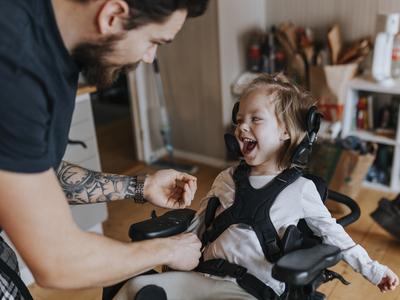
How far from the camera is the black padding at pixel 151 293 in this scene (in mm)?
1116

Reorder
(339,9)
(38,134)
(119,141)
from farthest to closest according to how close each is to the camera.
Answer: (119,141), (339,9), (38,134)

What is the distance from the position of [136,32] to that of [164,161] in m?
2.51

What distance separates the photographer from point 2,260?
1.09 m

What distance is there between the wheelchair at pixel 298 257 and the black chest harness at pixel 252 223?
0.21 ft

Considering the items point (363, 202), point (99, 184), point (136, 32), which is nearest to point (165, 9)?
point (136, 32)

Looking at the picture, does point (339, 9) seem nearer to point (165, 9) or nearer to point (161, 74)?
point (161, 74)

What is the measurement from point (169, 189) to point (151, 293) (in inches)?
10.9

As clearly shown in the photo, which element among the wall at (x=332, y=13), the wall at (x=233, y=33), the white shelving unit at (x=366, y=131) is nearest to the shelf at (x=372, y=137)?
the white shelving unit at (x=366, y=131)

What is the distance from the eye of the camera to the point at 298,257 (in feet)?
3.35

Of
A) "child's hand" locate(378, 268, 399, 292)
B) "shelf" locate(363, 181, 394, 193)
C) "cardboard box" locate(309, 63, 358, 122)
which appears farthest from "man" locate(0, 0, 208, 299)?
"shelf" locate(363, 181, 394, 193)

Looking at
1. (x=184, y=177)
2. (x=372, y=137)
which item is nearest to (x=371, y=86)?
(x=372, y=137)

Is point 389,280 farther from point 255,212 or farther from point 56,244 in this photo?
point 56,244

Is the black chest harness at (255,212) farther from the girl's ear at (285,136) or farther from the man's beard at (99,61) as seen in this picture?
the man's beard at (99,61)

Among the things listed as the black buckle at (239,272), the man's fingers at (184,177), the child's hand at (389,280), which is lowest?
the child's hand at (389,280)
